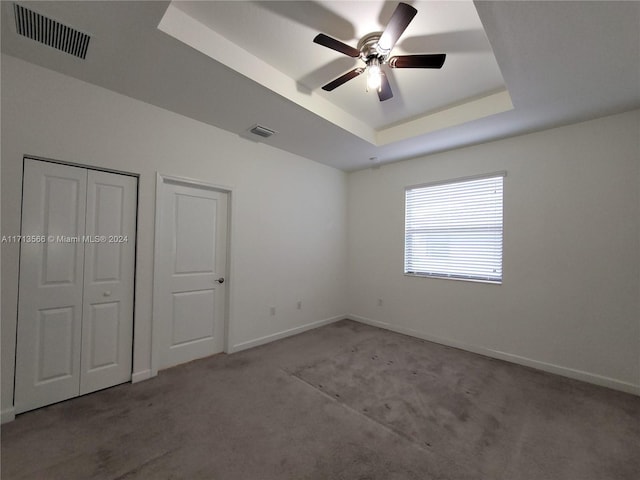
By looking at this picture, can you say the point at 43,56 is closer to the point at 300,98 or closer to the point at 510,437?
the point at 300,98

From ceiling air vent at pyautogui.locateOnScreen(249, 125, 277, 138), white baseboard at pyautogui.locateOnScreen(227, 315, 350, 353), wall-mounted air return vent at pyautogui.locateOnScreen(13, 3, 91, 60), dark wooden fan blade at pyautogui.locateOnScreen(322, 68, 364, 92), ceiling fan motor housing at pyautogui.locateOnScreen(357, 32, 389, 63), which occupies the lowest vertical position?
white baseboard at pyautogui.locateOnScreen(227, 315, 350, 353)

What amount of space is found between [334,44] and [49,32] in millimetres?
1983

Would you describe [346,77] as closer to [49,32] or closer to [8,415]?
[49,32]

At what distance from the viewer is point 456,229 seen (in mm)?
3779

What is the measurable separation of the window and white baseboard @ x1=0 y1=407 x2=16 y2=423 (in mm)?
4470

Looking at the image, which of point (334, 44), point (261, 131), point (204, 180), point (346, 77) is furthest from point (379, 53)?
point (204, 180)

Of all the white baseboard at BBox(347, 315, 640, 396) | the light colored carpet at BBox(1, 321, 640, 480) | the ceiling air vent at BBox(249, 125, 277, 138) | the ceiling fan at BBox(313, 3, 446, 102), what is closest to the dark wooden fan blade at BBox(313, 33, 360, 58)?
the ceiling fan at BBox(313, 3, 446, 102)

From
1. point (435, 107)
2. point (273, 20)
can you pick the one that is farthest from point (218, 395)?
point (435, 107)

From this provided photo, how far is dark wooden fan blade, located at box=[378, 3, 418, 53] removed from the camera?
1538mm

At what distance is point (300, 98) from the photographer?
268 centimetres

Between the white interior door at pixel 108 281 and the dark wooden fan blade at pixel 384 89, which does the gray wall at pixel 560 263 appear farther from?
the white interior door at pixel 108 281

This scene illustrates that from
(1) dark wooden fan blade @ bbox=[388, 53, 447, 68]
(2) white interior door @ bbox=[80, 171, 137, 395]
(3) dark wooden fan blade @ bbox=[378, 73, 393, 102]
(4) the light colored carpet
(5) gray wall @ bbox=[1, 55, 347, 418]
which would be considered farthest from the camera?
(2) white interior door @ bbox=[80, 171, 137, 395]

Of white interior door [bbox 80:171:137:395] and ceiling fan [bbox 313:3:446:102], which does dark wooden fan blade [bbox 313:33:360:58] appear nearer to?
ceiling fan [bbox 313:3:446:102]

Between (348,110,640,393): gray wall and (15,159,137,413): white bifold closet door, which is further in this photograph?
(348,110,640,393): gray wall
